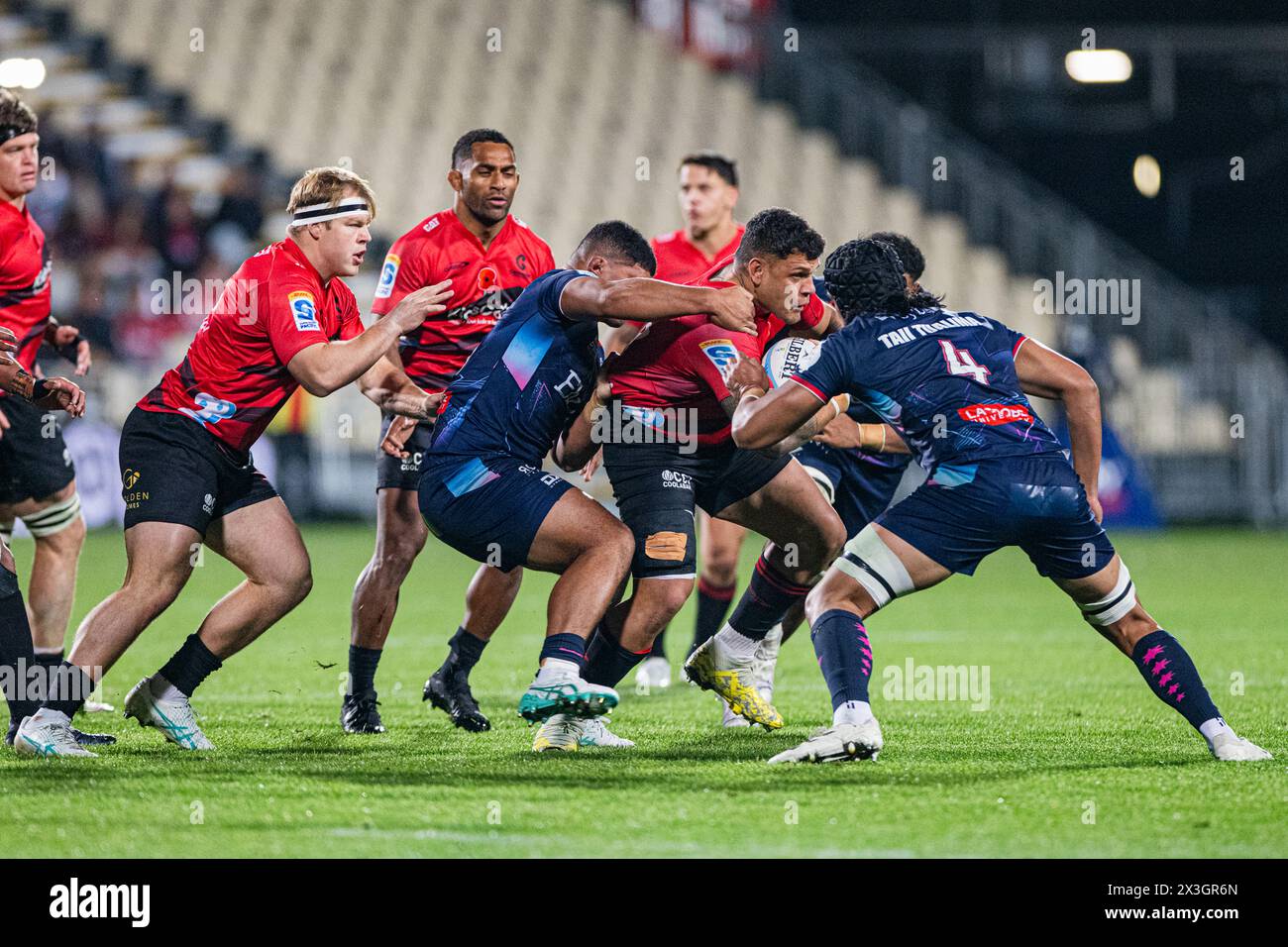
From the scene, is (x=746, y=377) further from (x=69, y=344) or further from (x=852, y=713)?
(x=69, y=344)

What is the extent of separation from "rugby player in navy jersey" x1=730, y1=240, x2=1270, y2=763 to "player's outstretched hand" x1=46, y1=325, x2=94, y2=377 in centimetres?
308

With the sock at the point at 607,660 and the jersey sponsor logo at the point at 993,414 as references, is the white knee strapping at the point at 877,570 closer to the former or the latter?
the jersey sponsor logo at the point at 993,414

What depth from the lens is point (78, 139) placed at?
20516 mm

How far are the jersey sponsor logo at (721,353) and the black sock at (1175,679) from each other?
178 cm

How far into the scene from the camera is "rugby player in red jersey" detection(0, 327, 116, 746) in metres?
6.33

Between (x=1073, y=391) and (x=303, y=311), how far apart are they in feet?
8.83

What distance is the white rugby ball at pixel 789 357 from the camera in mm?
6766

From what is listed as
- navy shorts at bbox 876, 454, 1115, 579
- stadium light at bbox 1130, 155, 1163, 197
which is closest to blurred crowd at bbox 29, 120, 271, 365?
stadium light at bbox 1130, 155, 1163, 197

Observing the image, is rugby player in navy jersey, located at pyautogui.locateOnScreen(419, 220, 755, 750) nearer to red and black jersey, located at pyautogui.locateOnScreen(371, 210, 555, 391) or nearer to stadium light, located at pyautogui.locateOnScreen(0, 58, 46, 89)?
red and black jersey, located at pyautogui.locateOnScreen(371, 210, 555, 391)

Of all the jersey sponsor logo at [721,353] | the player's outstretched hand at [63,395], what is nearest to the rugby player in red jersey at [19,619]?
the player's outstretched hand at [63,395]

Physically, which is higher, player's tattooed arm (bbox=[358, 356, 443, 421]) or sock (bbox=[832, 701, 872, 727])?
player's tattooed arm (bbox=[358, 356, 443, 421])
